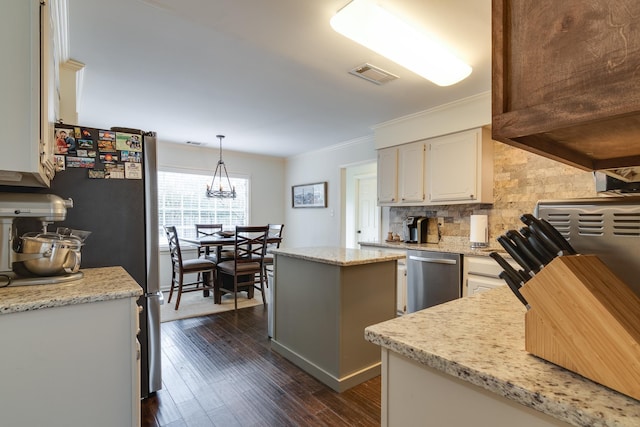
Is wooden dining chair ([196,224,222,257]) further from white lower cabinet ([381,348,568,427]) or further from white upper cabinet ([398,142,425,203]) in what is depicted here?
white lower cabinet ([381,348,568,427])

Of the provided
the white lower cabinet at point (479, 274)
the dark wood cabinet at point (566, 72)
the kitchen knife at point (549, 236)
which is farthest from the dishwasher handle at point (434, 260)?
the dark wood cabinet at point (566, 72)

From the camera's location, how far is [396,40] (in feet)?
6.66

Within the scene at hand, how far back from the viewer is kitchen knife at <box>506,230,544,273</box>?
2.26 ft

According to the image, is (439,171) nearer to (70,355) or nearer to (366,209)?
(366,209)

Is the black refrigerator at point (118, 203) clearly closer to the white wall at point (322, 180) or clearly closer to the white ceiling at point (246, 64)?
the white ceiling at point (246, 64)

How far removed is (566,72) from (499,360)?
55 centimetres

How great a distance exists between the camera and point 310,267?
96.6 inches

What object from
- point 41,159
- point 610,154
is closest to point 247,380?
point 41,159

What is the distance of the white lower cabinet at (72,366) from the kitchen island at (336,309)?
1241 millimetres

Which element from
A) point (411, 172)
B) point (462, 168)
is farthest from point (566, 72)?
point (411, 172)

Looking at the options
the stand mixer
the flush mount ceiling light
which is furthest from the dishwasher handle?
the stand mixer

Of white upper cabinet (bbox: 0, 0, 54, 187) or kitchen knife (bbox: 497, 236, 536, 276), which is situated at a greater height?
white upper cabinet (bbox: 0, 0, 54, 187)

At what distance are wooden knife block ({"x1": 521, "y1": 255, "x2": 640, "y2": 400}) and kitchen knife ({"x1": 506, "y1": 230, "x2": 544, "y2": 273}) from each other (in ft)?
0.23

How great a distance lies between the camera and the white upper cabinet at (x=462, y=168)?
3.19m
